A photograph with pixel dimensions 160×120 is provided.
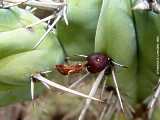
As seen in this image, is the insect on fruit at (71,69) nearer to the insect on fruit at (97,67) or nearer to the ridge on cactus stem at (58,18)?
the insect on fruit at (97,67)

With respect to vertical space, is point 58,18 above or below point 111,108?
above

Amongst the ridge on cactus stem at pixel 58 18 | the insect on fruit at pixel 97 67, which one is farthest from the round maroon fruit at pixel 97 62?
the ridge on cactus stem at pixel 58 18

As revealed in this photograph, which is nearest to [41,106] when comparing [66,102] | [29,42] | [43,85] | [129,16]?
[66,102]

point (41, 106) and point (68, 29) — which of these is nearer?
point (68, 29)

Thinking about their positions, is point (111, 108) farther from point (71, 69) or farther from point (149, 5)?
point (149, 5)

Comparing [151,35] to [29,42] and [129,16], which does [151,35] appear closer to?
[129,16]

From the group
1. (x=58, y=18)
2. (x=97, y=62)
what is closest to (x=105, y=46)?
(x=97, y=62)
